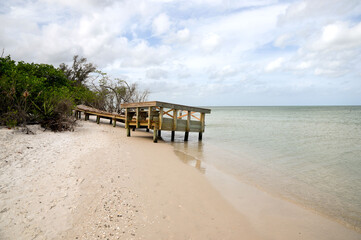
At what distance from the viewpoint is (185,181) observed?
549 cm

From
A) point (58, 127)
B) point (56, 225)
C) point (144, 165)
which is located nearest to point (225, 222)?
point (56, 225)

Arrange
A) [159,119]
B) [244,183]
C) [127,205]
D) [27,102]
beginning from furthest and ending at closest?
1. [159,119]
2. [27,102]
3. [244,183]
4. [127,205]

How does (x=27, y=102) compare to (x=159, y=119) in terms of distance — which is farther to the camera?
(x=159, y=119)

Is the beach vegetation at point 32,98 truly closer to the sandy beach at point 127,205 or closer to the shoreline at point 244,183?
the sandy beach at point 127,205

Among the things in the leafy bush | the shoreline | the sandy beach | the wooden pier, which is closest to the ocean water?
the shoreline

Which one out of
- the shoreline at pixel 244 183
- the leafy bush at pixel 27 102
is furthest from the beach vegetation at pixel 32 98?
the shoreline at pixel 244 183

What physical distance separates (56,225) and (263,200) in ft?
13.7

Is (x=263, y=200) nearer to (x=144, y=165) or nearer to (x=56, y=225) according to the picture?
(x=144, y=165)

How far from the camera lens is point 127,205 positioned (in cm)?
383

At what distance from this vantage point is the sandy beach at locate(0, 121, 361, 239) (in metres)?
3.12

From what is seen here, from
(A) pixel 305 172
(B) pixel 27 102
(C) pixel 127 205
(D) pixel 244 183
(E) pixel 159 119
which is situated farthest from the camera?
(E) pixel 159 119

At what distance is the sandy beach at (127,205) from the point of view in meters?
3.12

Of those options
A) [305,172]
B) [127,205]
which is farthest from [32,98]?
[305,172]

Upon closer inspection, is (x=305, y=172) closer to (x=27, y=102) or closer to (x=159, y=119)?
(x=159, y=119)
